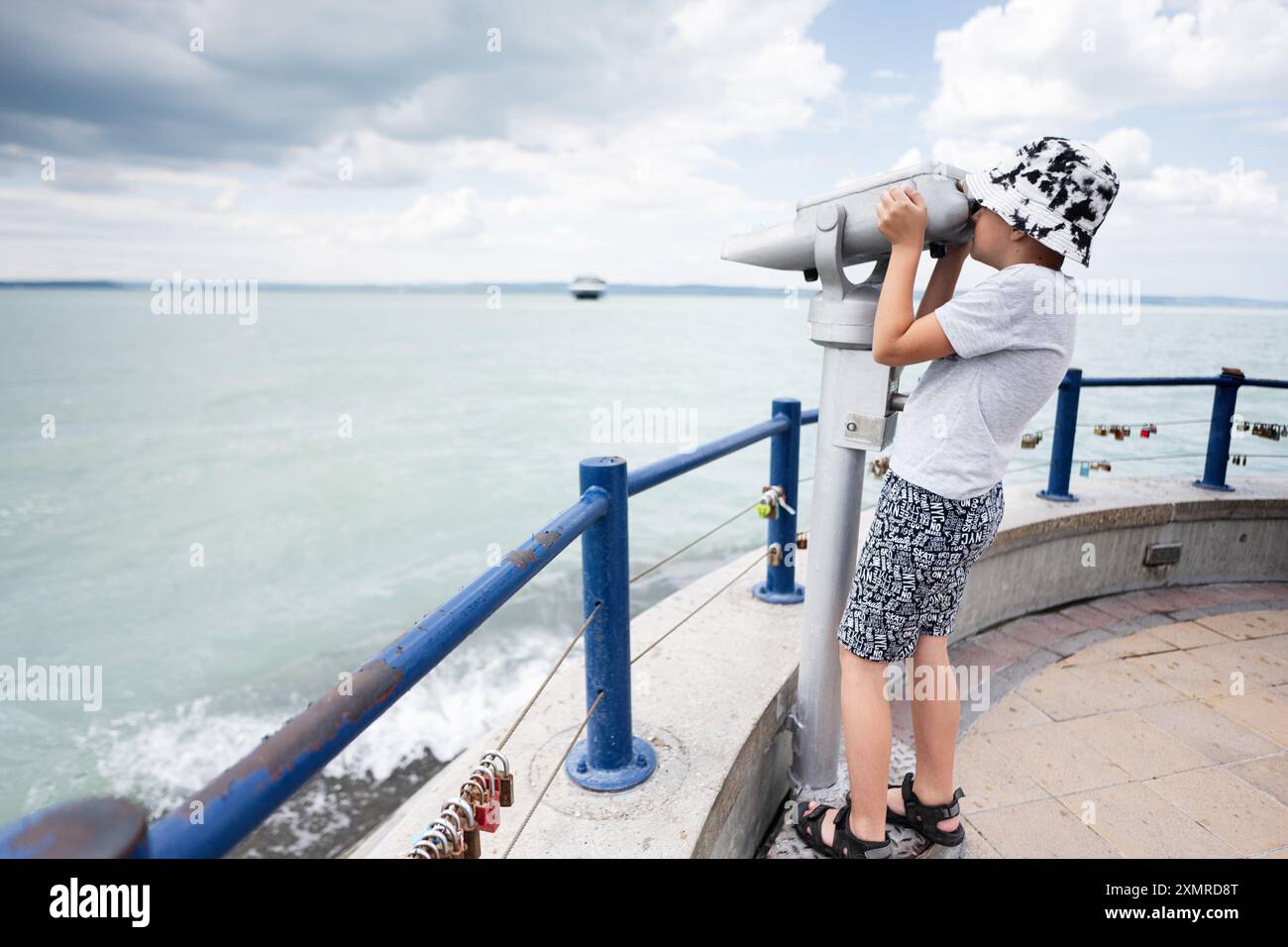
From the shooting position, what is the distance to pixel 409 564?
10.3 m

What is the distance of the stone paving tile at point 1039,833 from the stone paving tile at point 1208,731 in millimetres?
747

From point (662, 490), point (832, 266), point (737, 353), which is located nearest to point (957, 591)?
point (832, 266)

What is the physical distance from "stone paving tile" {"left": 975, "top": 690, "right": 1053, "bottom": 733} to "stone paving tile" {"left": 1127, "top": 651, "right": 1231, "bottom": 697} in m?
0.68

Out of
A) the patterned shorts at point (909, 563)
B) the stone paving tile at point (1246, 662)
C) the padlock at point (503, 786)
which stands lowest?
the stone paving tile at point (1246, 662)

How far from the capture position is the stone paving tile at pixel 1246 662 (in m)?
3.12

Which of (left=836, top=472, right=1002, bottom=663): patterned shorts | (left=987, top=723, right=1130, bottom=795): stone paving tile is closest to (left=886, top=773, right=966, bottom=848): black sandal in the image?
(left=836, top=472, right=1002, bottom=663): patterned shorts

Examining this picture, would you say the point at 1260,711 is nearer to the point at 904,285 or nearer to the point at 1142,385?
the point at 1142,385

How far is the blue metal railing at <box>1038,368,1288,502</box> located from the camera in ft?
12.8

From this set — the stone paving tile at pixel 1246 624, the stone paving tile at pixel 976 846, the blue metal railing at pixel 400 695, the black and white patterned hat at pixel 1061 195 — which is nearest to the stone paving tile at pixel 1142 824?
the stone paving tile at pixel 976 846

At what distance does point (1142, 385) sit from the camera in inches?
162

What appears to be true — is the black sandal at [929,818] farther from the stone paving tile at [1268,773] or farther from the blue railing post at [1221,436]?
the blue railing post at [1221,436]

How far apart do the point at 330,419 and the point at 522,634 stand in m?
14.8

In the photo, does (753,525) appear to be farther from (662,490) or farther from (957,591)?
(957,591)
